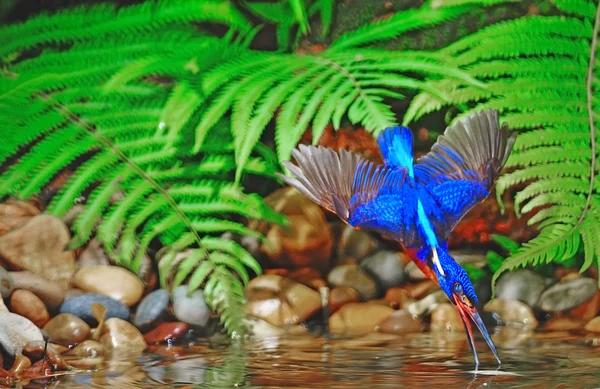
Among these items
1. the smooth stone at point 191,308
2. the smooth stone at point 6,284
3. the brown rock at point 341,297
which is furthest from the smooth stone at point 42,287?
the brown rock at point 341,297

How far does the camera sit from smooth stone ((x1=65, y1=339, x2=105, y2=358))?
1854mm

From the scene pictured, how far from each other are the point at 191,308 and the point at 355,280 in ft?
Answer: 1.31

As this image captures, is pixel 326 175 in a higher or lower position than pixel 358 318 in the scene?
higher

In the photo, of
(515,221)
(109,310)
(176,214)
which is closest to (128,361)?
(109,310)

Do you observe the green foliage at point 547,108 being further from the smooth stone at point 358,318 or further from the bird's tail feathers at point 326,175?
the bird's tail feathers at point 326,175

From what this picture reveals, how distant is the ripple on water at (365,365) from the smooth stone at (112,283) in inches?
9.5

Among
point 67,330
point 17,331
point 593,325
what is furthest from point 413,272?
A: point 17,331

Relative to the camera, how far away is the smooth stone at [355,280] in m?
2.11

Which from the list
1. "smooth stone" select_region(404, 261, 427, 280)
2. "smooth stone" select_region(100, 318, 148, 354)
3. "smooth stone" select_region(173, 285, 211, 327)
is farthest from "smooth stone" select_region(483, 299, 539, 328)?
"smooth stone" select_region(100, 318, 148, 354)

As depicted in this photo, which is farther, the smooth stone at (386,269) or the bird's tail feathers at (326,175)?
the smooth stone at (386,269)

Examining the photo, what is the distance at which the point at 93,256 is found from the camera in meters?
2.15

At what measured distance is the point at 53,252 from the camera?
84.0 inches

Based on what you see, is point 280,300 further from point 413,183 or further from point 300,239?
point 413,183

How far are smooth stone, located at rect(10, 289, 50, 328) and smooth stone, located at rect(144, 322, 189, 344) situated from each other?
23 centimetres
